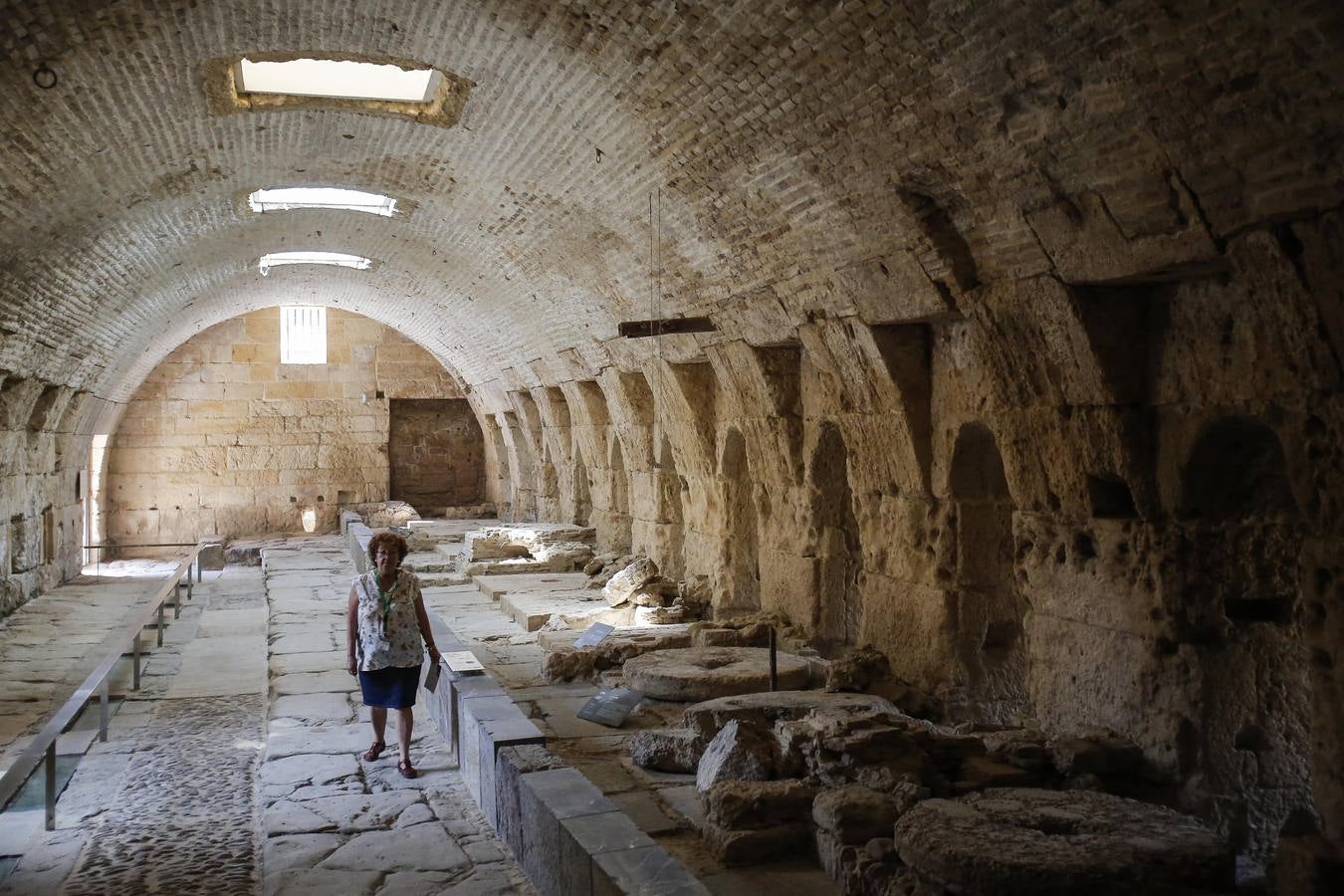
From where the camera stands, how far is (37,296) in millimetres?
10336

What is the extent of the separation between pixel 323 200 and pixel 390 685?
691 centimetres

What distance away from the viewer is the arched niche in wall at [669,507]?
12375mm

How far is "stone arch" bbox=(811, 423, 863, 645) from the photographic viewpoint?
8.90m

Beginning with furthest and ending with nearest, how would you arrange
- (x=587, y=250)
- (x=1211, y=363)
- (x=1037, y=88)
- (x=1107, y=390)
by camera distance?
(x=587, y=250), (x=1107, y=390), (x=1211, y=363), (x=1037, y=88)

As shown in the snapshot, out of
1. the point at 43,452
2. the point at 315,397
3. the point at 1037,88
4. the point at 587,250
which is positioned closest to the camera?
the point at 1037,88

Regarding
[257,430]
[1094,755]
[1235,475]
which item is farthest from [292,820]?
[257,430]

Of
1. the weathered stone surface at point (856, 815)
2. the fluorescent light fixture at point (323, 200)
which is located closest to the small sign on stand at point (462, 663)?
the weathered stone surface at point (856, 815)

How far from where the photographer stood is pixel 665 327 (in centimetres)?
867

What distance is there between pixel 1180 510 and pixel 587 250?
A: 603 cm

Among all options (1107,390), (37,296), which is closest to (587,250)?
(37,296)

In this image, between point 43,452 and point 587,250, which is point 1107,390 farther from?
point 43,452

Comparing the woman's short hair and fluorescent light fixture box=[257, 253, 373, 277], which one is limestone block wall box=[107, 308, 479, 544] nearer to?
fluorescent light fixture box=[257, 253, 373, 277]

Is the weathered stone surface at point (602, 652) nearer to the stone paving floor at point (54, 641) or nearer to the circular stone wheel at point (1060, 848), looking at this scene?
the stone paving floor at point (54, 641)

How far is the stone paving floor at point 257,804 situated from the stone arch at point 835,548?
315cm
